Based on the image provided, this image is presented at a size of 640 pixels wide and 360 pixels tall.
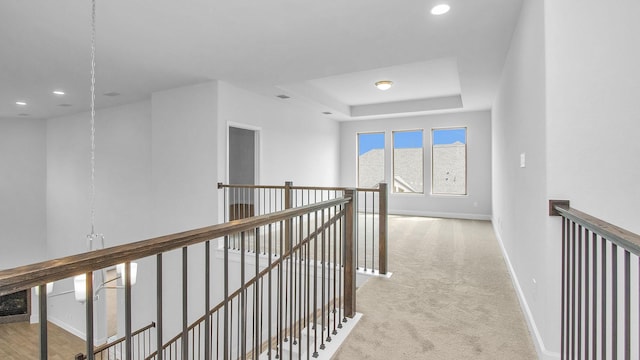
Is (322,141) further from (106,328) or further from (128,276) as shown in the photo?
(128,276)

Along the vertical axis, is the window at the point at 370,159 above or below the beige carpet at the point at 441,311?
above

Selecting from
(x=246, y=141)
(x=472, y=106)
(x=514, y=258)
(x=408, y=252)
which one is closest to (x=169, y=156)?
(x=246, y=141)

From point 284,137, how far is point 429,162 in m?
3.79

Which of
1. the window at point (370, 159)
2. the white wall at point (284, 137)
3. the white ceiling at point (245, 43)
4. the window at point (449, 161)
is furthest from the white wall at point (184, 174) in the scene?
the window at point (449, 161)

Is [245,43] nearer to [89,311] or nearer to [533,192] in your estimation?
[533,192]

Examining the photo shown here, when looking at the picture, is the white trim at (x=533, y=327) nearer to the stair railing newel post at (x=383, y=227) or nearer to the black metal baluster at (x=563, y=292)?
the black metal baluster at (x=563, y=292)

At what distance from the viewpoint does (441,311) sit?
2750 millimetres

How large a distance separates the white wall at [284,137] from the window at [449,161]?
2.61 metres

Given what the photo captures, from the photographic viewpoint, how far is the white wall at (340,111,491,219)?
24.1 ft

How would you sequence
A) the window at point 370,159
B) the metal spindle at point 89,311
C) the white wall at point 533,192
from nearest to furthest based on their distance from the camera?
the metal spindle at point 89,311, the white wall at point 533,192, the window at point 370,159

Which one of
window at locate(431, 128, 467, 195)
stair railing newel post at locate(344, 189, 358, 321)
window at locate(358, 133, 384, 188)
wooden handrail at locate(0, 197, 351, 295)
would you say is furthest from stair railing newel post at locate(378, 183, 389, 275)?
window at locate(358, 133, 384, 188)

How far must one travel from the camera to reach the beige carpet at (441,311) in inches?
85.4

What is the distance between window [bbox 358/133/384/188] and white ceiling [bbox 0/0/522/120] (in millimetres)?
2892

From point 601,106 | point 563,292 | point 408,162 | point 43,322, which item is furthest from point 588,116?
point 408,162
